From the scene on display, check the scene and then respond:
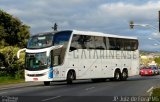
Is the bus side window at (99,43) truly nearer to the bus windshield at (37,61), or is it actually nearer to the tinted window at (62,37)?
the tinted window at (62,37)

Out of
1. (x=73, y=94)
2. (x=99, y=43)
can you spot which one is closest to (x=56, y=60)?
(x=99, y=43)

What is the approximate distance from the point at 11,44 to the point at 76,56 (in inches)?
1003

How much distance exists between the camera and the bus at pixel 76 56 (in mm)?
33312

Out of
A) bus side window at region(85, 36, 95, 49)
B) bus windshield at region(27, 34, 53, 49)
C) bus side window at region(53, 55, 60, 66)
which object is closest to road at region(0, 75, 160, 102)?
bus side window at region(53, 55, 60, 66)

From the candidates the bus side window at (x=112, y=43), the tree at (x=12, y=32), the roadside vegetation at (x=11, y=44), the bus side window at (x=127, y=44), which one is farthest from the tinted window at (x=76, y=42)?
the tree at (x=12, y=32)

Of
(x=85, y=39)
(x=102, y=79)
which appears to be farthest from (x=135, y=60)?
(x=85, y=39)

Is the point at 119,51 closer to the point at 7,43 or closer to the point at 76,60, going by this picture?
the point at 76,60

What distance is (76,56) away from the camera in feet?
116

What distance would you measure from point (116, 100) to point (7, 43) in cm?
3974

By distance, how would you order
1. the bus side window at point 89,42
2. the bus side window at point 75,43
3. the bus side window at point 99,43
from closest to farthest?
the bus side window at point 75,43, the bus side window at point 89,42, the bus side window at point 99,43

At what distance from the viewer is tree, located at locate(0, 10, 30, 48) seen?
2334 inches

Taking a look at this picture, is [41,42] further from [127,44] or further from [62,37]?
[127,44]

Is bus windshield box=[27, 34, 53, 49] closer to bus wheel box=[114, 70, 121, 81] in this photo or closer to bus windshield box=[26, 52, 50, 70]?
bus windshield box=[26, 52, 50, 70]

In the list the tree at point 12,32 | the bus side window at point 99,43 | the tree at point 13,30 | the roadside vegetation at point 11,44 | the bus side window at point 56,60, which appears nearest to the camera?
the bus side window at point 56,60
